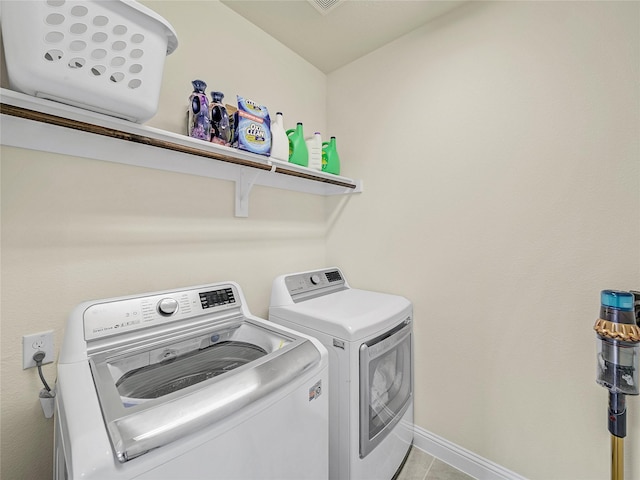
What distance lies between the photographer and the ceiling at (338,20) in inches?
61.4

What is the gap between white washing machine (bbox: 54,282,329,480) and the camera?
61 cm

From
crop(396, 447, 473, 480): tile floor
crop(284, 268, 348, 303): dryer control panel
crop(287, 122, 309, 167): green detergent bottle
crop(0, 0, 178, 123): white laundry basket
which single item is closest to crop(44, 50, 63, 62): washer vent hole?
crop(0, 0, 178, 123): white laundry basket

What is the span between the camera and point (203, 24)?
1484 mm

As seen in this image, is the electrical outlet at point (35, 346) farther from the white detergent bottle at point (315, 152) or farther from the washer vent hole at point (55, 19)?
the white detergent bottle at point (315, 152)

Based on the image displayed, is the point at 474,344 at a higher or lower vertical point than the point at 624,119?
lower

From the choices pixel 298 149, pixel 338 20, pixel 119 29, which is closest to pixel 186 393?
pixel 119 29

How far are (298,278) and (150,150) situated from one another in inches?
42.1

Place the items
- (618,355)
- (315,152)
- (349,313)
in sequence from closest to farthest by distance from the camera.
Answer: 1. (618,355)
2. (349,313)
3. (315,152)

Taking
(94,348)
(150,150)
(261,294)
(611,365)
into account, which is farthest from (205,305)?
(611,365)

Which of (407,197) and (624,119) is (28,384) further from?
(624,119)

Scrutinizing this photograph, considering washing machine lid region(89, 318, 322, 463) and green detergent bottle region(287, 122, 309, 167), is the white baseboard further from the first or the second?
green detergent bottle region(287, 122, 309, 167)

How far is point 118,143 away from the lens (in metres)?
1.15

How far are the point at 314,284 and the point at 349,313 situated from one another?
48cm

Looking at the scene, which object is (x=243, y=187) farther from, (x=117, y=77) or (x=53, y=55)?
(x=53, y=55)
